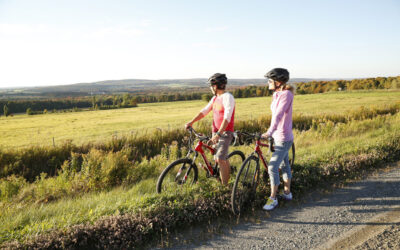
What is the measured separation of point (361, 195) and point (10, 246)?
19.1 ft

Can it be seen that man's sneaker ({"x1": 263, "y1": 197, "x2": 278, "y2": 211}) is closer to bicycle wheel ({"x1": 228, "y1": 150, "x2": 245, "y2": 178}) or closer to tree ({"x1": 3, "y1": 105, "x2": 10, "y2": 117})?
bicycle wheel ({"x1": 228, "y1": 150, "x2": 245, "y2": 178})

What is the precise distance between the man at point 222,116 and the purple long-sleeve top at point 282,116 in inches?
28.2

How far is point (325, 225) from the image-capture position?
160 inches

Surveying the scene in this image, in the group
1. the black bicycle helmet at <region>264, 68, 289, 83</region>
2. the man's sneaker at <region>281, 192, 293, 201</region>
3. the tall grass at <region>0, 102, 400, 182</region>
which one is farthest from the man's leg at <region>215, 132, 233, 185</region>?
the tall grass at <region>0, 102, 400, 182</region>

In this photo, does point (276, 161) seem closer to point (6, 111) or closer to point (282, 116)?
point (282, 116)

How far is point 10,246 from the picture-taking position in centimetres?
325

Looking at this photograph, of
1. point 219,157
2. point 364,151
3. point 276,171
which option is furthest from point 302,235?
point 364,151

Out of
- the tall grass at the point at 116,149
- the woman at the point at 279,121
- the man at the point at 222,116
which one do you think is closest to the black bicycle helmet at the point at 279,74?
the woman at the point at 279,121

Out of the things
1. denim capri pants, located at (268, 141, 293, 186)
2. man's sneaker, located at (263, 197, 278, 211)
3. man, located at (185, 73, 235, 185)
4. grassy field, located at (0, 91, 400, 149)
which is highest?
man, located at (185, 73, 235, 185)

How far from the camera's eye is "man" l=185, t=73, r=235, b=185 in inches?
174

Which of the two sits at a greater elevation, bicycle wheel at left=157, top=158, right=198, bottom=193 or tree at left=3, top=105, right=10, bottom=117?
bicycle wheel at left=157, top=158, right=198, bottom=193

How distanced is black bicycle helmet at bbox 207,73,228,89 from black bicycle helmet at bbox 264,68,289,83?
78 centimetres

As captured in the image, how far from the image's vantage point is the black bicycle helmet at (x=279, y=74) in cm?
432

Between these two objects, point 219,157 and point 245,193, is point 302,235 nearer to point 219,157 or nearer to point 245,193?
point 245,193
